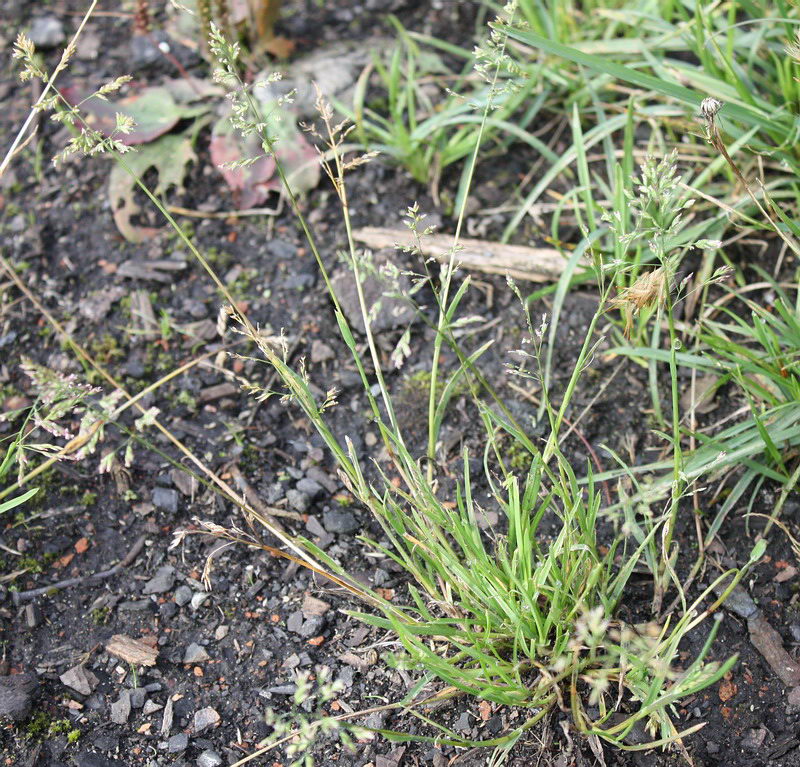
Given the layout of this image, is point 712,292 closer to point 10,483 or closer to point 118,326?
point 118,326

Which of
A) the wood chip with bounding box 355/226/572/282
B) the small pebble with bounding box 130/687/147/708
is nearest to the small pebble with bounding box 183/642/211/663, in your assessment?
the small pebble with bounding box 130/687/147/708

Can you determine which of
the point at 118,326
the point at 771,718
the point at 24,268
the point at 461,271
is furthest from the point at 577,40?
the point at 771,718

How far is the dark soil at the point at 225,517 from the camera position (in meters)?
1.77

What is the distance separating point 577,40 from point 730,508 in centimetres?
169

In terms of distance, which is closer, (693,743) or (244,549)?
(693,743)

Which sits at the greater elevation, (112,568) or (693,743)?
(112,568)

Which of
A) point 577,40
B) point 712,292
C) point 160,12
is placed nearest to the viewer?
point 712,292

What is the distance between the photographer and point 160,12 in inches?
126

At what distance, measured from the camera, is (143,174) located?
2791 millimetres

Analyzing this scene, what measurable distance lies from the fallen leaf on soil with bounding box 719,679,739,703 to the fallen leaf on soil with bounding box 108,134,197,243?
6.76ft

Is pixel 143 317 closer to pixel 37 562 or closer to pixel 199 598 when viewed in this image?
pixel 37 562

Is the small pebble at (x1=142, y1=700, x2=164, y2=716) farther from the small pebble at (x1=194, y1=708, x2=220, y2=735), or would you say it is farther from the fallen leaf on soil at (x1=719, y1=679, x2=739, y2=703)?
the fallen leaf on soil at (x1=719, y1=679, x2=739, y2=703)

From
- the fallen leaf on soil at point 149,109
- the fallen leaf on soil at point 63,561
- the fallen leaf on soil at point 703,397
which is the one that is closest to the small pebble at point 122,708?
the fallen leaf on soil at point 63,561

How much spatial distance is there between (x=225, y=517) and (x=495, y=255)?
1115 millimetres
